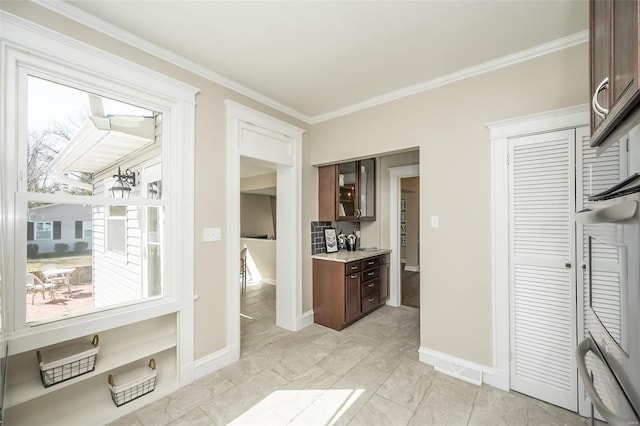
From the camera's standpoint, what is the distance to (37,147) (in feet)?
5.42

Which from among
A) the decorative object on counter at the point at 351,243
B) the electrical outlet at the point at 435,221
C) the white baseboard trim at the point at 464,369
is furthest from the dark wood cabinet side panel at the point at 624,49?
the decorative object on counter at the point at 351,243

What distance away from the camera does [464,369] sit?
2.29 meters

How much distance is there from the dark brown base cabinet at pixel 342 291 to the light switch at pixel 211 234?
1.45 metres

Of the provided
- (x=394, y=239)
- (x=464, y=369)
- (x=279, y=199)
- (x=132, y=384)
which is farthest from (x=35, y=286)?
(x=394, y=239)

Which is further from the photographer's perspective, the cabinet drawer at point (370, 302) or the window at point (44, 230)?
the cabinet drawer at point (370, 302)

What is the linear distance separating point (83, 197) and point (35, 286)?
1.94 feet

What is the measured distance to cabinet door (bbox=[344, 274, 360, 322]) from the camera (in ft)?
10.9

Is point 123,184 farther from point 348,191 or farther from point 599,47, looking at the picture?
point 599,47

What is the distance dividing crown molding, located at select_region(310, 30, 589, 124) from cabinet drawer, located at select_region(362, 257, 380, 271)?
1.93 meters

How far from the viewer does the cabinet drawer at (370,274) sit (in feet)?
12.0

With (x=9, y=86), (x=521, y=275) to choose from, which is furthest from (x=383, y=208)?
(x=9, y=86)

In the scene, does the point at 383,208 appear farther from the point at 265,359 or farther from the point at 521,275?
the point at 265,359

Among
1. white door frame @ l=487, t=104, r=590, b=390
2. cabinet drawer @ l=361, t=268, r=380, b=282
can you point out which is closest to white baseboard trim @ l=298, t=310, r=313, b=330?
cabinet drawer @ l=361, t=268, r=380, b=282

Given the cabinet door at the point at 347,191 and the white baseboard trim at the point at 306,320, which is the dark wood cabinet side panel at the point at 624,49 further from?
the white baseboard trim at the point at 306,320
